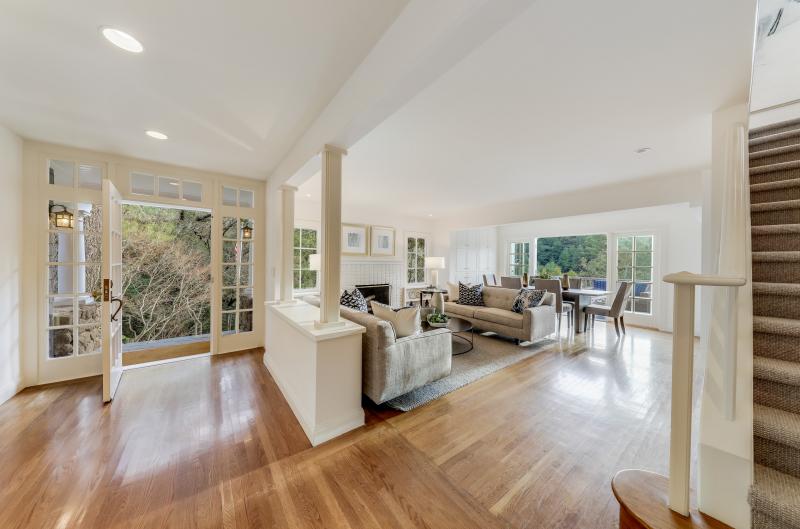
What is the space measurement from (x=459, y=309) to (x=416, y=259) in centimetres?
225

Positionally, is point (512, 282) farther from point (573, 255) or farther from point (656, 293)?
point (656, 293)

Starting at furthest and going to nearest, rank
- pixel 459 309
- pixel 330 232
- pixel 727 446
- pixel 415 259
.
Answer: pixel 415 259 → pixel 459 309 → pixel 330 232 → pixel 727 446

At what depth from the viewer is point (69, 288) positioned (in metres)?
2.92

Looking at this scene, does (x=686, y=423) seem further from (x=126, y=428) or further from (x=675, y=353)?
(x=126, y=428)

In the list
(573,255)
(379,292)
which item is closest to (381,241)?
(379,292)

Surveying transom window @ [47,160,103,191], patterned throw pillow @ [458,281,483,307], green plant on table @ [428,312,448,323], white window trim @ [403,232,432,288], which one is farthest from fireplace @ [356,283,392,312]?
transom window @ [47,160,103,191]

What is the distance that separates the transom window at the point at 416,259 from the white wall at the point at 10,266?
551cm

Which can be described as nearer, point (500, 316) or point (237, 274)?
point (237, 274)

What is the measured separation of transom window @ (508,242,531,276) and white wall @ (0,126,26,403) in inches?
327

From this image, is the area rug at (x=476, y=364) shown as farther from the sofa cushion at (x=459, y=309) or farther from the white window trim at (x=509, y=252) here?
the white window trim at (x=509, y=252)

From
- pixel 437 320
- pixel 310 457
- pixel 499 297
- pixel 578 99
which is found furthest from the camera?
pixel 499 297

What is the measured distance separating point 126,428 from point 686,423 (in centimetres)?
331

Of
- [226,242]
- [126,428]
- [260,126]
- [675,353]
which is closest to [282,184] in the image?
[260,126]

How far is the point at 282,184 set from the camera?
10.4ft
